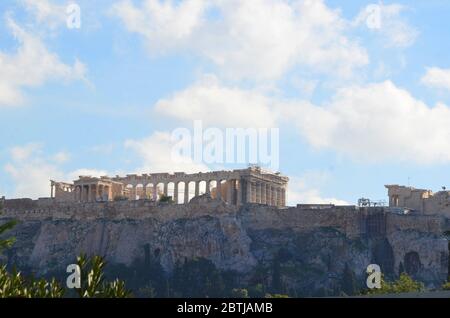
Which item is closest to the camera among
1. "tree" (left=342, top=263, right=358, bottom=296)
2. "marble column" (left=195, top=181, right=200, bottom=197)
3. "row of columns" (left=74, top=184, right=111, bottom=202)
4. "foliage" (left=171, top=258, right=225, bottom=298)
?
"tree" (left=342, top=263, right=358, bottom=296)

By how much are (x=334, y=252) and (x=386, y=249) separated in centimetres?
513

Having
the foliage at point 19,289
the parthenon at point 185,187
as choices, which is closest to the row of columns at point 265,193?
the parthenon at point 185,187

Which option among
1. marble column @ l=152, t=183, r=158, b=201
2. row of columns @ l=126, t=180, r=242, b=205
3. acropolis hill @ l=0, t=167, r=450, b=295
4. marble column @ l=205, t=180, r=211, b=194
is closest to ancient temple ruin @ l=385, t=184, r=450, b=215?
acropolis hill @ l=0, t=167, r=450, b=295

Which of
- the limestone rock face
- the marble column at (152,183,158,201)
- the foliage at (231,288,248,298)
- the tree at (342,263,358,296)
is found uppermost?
the marble column at (152,183,158,201)

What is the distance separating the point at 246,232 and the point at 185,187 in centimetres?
1706

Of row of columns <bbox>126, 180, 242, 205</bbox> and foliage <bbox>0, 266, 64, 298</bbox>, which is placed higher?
row of columns <bbox>126, 180, 242, 205</bbox>

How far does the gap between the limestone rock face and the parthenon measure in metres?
4.58

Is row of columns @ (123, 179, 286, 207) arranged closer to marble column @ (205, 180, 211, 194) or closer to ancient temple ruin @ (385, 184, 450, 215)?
marble column @ (205, 180, 211, 194)

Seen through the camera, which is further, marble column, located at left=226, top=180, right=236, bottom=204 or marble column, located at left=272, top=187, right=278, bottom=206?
marble column, located at left=272, top=187, right=278, bottom=206

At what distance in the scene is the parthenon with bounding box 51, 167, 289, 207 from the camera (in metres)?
111

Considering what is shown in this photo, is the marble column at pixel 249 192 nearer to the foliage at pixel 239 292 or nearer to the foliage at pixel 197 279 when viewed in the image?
the foliage at pixel 197 279

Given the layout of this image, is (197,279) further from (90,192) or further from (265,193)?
(90,192)

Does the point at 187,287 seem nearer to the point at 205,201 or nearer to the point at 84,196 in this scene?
the point at 205,201
